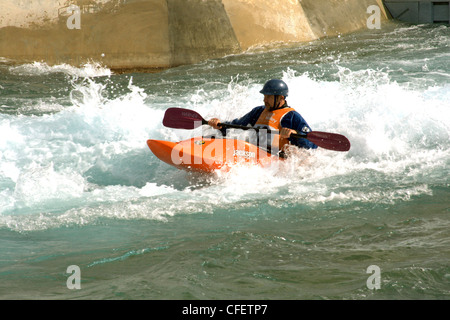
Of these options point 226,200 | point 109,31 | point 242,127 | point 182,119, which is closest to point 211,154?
point 242,127

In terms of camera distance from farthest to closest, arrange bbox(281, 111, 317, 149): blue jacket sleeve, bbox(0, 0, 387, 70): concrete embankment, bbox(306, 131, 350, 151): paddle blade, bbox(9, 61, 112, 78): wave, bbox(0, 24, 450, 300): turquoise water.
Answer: bbox(0, 0, 387, 70): concrete embankment < bbox(9, 61, 112, 78): wave < bbox(281, 111, 317, 149): blue jacket sleeve < bbox(306, 131, 350, 151): paddle blade < bbox(0, 24, 450, 300): turquoise water

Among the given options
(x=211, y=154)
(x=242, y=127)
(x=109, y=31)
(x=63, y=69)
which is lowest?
(x=211, y=154)

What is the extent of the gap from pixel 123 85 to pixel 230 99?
122 inches

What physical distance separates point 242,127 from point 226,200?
0.93 metres

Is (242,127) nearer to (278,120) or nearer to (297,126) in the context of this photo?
(278,120)

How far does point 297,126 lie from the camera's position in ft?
18.0

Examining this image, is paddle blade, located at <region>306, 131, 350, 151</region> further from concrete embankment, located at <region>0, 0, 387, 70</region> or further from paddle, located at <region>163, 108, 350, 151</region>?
concrete embankment, located at <region>0, 0, 387, 70</region>

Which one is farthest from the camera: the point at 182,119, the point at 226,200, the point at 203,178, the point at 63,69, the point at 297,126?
the point at 63,69

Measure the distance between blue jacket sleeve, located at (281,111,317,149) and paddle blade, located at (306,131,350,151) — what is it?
0.48 ft

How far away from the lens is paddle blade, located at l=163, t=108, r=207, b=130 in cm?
587

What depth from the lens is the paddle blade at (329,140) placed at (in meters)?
5.21

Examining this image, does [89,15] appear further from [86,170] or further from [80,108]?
[86,170]

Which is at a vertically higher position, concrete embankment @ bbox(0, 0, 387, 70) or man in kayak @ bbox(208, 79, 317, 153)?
concrete embankment @ bbox(0, 0, 387, 70)

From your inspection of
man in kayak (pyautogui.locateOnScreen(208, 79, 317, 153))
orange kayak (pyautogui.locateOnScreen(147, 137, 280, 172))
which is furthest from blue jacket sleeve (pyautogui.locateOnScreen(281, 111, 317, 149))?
orange kayak (pyautogui.locateOnScreen(147, 137, 280, 172))
